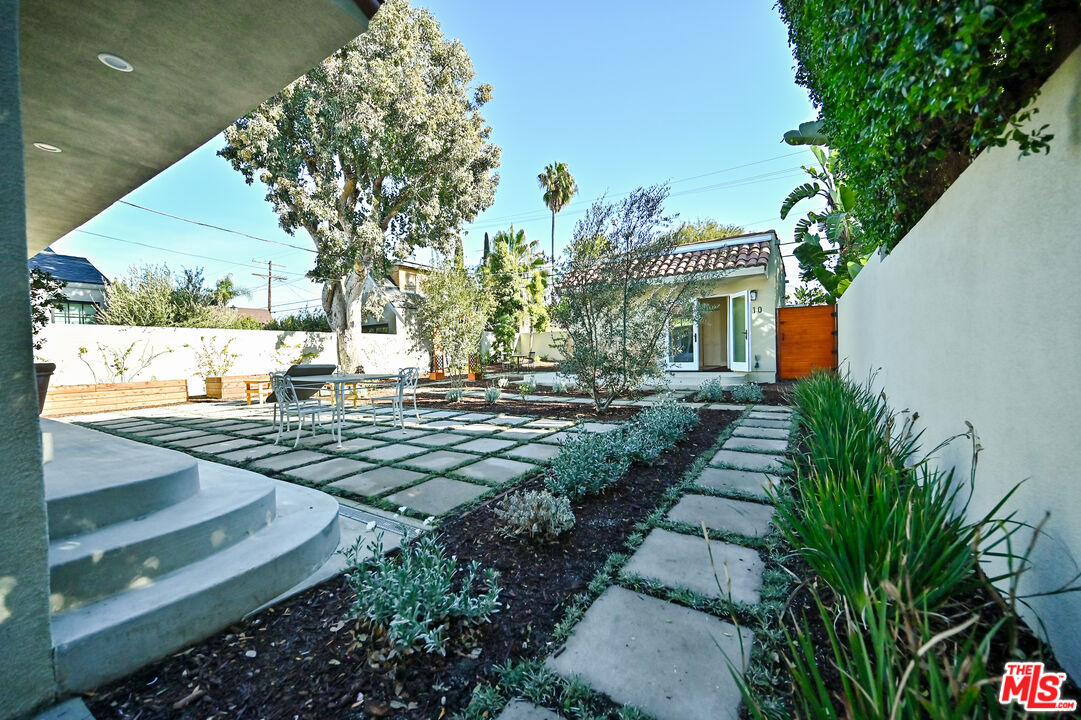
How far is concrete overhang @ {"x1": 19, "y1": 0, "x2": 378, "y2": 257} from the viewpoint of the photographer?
209 centimetres

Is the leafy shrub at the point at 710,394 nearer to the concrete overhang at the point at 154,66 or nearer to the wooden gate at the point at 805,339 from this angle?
the wooden gate at the point at 805,339

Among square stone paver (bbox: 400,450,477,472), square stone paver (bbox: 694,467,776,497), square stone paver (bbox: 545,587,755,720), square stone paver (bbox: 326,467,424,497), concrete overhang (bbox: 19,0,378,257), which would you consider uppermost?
concrete overhang (bbox: 19,0,378,257)

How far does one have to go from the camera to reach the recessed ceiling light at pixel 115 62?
238cm

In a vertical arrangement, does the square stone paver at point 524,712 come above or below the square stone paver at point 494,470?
below

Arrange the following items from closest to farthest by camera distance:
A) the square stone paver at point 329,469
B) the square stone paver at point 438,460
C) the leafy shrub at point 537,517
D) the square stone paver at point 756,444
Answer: the leafy shrub at point 537,517 → the square stone paver at point 329,469 → the square stone paver at point 438,460 → the square stone paver at point 756,444

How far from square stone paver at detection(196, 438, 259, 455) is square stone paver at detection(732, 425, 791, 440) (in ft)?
20.8

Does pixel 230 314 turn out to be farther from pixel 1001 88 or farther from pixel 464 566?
pixel 1001 88

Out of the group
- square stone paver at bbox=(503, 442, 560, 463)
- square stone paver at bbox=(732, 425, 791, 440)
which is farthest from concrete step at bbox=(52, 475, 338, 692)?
square stone paver at bbox=(732, 425, 791, 440)

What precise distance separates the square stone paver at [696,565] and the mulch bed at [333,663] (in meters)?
0.29

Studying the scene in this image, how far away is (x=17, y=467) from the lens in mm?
1402

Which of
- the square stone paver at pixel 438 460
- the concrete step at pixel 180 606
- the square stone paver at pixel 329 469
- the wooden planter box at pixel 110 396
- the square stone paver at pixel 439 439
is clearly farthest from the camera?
the wooden planter box at pixel 110 396

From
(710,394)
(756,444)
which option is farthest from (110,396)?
(710,394)

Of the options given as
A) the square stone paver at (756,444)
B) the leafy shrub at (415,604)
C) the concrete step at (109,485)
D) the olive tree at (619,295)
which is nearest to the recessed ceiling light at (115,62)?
the concrete step at (109,485)

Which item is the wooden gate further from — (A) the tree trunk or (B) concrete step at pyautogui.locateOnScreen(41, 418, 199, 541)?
(A) the tree trunk
